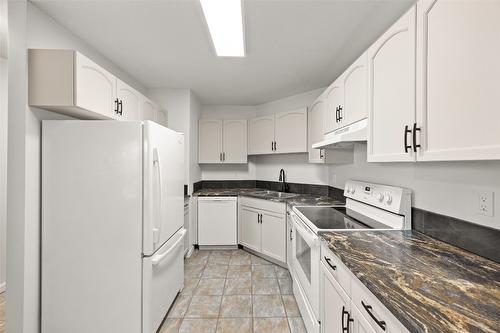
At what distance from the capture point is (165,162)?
6.04 ft

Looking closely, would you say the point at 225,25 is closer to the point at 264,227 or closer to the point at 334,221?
the point at 334,221

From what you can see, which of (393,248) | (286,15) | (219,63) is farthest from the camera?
(219,63)

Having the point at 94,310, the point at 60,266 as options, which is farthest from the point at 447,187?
the point at 60,266

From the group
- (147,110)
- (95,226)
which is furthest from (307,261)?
(147,110)

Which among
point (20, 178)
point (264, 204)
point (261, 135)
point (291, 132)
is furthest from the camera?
point (261, 135)

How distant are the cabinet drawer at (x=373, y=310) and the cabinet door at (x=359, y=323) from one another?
1cm

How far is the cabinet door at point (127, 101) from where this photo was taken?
82.2 inches

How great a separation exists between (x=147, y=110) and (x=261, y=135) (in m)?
1.74

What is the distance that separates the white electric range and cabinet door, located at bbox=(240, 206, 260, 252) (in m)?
0.99

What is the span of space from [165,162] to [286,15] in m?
1.46

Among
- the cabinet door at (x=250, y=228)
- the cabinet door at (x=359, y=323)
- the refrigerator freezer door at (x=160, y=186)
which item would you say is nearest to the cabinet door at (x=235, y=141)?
the cabinet door at (x=250, y=228)

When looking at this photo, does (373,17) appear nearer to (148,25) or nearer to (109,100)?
(148,25)

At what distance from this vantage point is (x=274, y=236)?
294 cm

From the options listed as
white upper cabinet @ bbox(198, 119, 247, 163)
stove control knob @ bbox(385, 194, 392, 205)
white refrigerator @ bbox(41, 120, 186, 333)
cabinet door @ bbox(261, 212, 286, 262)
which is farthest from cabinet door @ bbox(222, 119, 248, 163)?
stove control knob @ bbox(385, 194, 392, 205)
